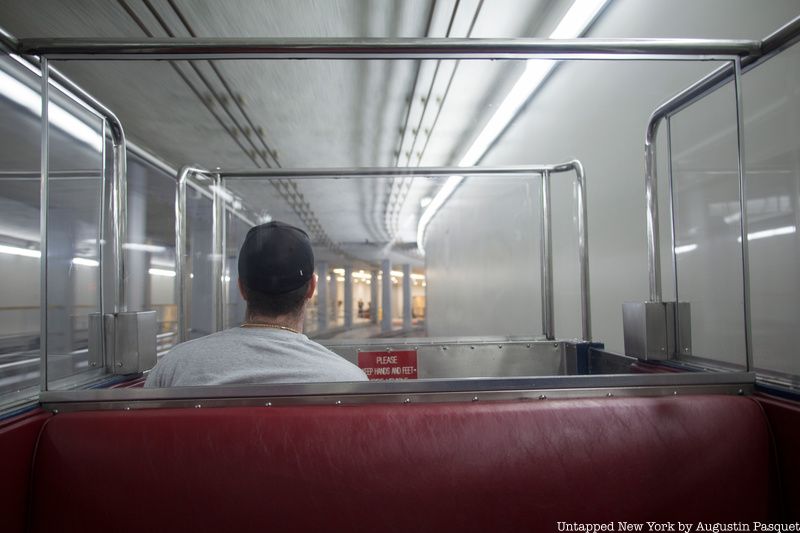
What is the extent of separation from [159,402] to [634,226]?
220 centimetres

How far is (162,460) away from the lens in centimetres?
87

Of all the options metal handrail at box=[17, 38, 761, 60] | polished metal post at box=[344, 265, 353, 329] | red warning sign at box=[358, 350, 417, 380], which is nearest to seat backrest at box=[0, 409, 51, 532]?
metal handrail at box=[17, 38, 761, 60]

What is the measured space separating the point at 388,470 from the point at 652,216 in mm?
1439

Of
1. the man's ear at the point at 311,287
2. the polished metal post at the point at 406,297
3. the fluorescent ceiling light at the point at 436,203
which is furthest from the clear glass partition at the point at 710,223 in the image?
the polished metal post at the point at 406,297

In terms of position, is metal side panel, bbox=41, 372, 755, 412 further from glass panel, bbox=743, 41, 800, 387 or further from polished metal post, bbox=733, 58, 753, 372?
glass panel, bbox=743, 41, 800, 387

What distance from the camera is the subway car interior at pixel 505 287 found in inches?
34.3

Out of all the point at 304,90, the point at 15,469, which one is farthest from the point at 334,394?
the point at 304,90

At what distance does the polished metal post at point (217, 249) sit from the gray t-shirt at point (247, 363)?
1.45 m

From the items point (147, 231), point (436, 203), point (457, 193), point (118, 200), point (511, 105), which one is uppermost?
point (511, 105)

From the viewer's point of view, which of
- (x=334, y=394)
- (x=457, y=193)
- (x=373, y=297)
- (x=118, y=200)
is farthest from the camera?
(x=373, y=297)

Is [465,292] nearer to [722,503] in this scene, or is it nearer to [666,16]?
[666,16]

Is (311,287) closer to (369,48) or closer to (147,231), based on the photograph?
(369,48)

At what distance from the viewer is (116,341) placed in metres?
1.46

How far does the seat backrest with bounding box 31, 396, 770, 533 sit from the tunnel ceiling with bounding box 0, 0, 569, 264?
210 cm
